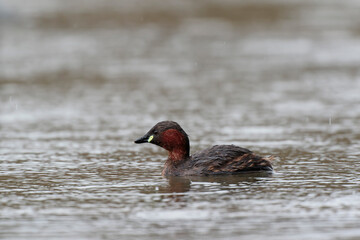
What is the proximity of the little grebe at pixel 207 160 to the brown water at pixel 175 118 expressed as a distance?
0.21m

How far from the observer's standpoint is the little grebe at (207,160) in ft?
37.2

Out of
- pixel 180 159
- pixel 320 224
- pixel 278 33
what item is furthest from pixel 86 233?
pixel 278 33

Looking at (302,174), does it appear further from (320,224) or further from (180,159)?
(320,224)

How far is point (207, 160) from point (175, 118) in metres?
5.01

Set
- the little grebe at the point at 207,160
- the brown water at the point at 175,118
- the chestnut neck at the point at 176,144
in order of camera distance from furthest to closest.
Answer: the chestnut neck at the point at 176,144, the little grebe at the point at 207,160, the brown water at the point at 175,118

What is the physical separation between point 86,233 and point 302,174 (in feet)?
12.8

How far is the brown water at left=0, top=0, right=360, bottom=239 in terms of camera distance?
8852 millimetres

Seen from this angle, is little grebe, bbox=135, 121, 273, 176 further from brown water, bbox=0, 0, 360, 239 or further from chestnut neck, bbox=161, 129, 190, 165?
brown water, bbox=0, 0, 360, 239

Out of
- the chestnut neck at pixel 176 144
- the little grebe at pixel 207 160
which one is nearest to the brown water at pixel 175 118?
the little grebe at pixel 207 160

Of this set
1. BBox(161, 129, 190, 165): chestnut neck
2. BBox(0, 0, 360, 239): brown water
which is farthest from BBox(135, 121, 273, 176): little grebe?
BBox(0, 0, 360, 239): brown water

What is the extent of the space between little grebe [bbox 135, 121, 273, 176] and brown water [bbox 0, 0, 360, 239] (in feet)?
0.69

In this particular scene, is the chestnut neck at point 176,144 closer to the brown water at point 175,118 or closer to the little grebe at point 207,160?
the little grebe at point 207,160

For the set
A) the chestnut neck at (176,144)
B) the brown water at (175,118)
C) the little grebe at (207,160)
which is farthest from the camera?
the chestnut neck at (176,144)

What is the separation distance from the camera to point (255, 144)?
13719mm
